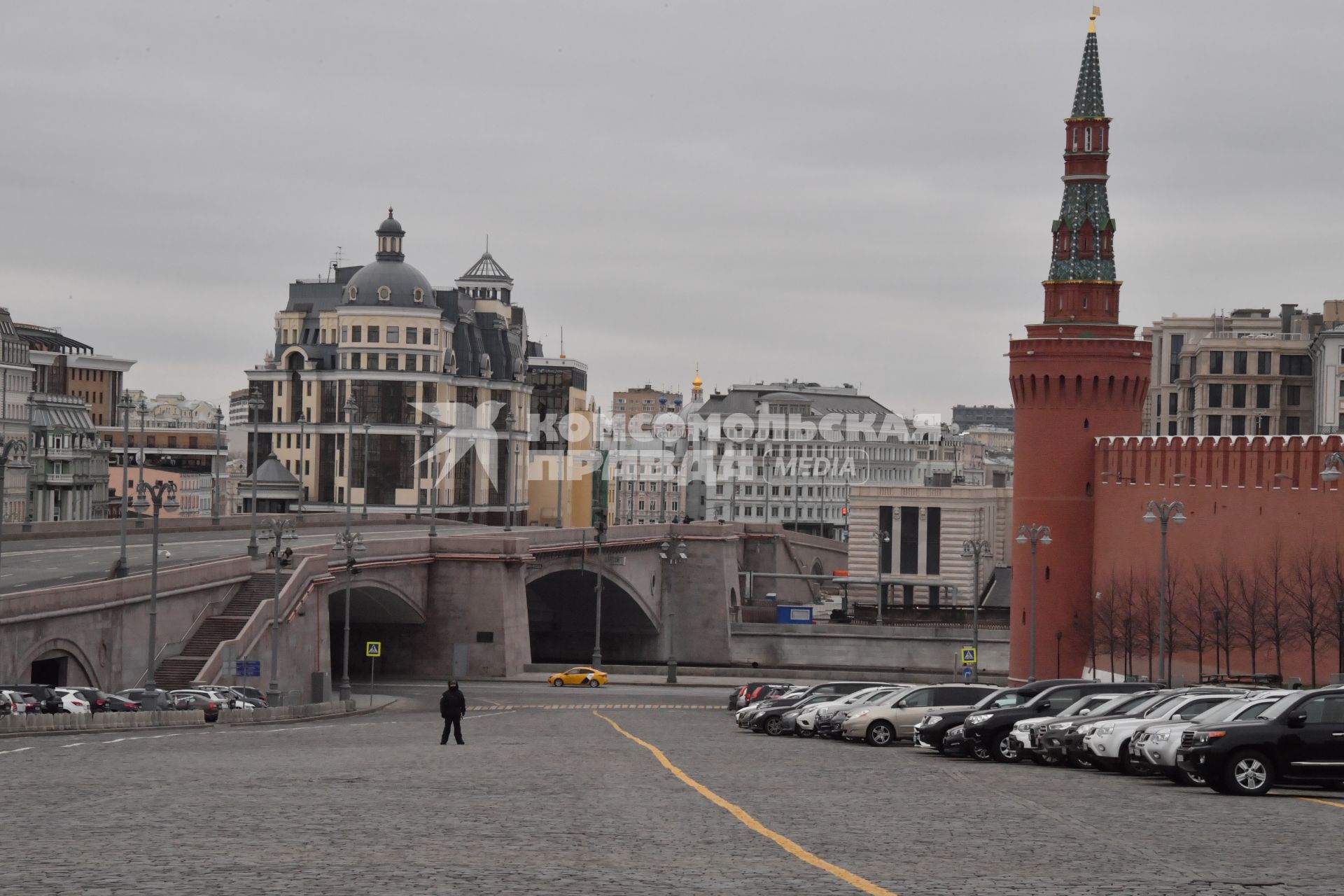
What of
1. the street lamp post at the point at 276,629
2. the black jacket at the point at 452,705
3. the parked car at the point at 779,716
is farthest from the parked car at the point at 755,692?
the black jacket at the point at 452,705

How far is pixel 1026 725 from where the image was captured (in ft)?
103

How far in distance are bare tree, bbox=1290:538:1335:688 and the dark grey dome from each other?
91425 millimetres

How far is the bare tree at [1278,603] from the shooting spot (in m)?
61.2

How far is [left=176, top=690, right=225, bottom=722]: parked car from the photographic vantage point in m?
47.5

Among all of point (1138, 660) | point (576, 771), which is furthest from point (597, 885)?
point (1138, 660)

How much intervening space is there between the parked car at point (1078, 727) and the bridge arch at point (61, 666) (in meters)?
29.7

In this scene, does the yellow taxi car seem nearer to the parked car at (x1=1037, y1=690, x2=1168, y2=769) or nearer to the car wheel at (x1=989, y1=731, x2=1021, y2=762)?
the car wheel at (x1=989, y1=731, x2=1021, y2=762)

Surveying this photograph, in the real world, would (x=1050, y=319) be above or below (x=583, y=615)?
above

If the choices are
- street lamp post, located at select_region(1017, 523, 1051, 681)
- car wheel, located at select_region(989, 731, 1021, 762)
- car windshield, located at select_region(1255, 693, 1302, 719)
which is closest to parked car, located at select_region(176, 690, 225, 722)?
car wheel, located at select_region(989, 731, 1021, 762)

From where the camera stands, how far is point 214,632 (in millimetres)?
59750

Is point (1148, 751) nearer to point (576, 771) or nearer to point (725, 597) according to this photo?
point (576, 771)

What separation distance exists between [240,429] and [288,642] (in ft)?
344

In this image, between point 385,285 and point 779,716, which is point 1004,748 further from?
point 385,285

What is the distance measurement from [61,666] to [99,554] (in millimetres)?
17567
